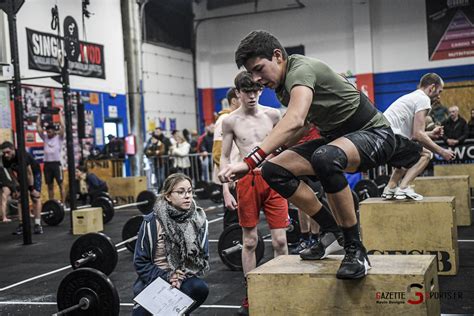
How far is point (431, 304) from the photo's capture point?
2715 mm

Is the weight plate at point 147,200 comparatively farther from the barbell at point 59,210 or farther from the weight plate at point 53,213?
the weight plate at point 53,213

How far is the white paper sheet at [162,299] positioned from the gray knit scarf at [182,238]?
138mm

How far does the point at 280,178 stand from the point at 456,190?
4429 millimetres

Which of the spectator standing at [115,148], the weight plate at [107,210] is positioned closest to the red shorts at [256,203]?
the weight plate at [107,210]

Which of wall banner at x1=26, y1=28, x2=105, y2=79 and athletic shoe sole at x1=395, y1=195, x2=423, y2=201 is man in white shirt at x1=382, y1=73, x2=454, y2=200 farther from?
wall banner at x1=26, y1=28, x2=105, y2=79

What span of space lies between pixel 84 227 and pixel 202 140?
17.4 feet

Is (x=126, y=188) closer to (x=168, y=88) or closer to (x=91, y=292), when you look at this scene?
(x=168, y=88)

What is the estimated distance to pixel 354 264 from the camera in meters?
2.73

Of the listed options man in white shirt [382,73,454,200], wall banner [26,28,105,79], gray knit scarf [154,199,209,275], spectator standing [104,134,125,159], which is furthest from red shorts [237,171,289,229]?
spectator standing [104,134,125,159]

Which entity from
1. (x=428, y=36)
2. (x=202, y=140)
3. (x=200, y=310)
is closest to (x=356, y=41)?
(x=428, y=36)

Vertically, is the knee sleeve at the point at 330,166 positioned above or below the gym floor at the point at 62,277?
above

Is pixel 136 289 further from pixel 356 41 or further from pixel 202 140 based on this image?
pixel 356 41

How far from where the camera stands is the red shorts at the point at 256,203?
12.8 ft

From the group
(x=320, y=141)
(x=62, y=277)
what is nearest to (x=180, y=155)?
(x=62, y=277)
